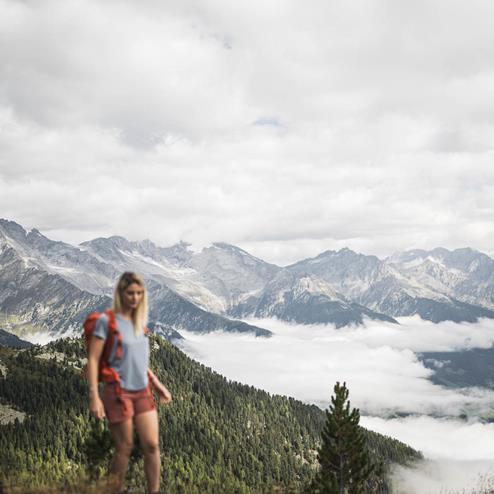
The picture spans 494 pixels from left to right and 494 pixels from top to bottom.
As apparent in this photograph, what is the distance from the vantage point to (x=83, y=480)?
13.2 m

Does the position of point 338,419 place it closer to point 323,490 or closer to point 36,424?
point 323,490

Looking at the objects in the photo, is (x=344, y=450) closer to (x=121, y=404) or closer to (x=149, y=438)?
(x=149, y=438)

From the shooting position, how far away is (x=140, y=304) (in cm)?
1135

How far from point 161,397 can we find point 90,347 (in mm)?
3090

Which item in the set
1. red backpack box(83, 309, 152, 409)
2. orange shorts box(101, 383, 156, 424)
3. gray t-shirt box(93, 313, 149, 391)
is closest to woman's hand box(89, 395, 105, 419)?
orange shorts box(101, 383, 156, 424)

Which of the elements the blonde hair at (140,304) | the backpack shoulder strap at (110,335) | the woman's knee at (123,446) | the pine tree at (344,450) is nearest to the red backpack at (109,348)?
the backpack shoulder strap at (110,335)

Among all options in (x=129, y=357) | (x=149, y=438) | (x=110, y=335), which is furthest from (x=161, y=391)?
(x=110, y=335)

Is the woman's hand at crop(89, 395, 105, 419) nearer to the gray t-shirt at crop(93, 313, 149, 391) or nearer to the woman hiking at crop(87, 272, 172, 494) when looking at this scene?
the woman hiking at crop(87, 272, 172, 494)

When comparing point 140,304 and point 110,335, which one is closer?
point 110,335

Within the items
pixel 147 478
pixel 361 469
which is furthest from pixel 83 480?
pixel 361 469

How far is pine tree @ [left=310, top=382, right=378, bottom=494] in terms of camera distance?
52.9m

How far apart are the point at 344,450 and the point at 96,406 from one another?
49097 millimetres

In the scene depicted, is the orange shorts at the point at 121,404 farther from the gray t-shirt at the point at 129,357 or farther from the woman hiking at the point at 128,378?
the gray t-shirt at the point at 129,357

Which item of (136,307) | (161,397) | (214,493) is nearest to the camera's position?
(136,307)
